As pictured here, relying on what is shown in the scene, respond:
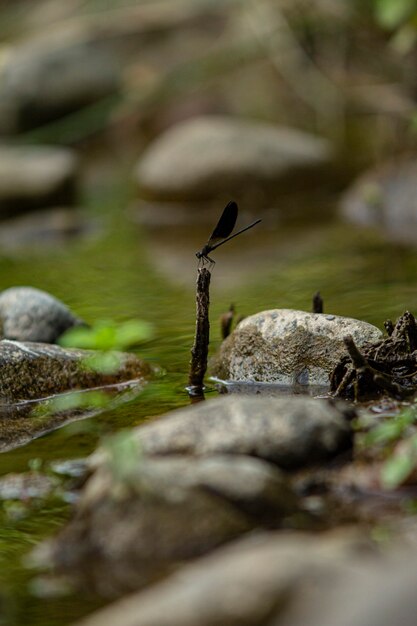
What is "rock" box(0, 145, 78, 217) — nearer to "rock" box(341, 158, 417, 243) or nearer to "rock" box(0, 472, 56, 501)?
"rock" box(341, 158, 417, 243)

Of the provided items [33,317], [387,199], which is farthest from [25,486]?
[387,199]

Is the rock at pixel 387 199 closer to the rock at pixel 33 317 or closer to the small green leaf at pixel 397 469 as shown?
the rock at pixel 33 317

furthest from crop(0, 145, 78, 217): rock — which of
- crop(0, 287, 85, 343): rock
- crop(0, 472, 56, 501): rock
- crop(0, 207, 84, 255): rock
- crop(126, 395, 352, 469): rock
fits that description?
crop(126, 395, 352, 469): rock

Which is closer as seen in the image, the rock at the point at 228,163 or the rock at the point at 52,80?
the rock at the point at 228,163

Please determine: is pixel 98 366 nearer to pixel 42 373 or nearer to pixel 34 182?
pixel 42 373

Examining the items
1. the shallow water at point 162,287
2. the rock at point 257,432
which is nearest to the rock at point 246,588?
the shallow water at point 162,287

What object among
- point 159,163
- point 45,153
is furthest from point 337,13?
point 45,153
